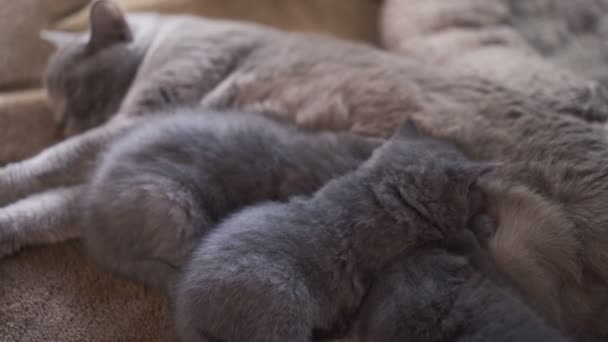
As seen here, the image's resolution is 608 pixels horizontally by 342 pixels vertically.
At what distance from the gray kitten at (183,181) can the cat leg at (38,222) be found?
9cm

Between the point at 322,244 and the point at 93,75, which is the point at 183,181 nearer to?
the point at 322,244

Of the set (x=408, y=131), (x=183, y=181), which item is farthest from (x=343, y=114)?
(x=183, y=181)

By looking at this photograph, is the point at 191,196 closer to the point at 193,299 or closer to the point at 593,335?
the point at 193,299

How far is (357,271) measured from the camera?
109 cm

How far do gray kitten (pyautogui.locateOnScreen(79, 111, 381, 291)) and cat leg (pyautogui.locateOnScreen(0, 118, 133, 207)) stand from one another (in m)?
0.15

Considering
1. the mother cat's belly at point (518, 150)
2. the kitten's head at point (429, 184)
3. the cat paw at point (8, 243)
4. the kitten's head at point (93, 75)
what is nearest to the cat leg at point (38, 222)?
the cat paw at point (8, 243)

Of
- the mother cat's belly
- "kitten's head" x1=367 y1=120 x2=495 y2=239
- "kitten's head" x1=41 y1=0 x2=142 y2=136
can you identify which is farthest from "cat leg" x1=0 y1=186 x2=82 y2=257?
"kitten's head" x1=367 y1=120 x2=495 y2=239

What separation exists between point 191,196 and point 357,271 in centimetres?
37

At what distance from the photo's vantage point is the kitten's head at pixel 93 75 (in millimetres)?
1611

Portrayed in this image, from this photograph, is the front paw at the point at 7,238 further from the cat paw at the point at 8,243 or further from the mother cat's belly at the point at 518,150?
the mother cat's belly at the point at 518,150

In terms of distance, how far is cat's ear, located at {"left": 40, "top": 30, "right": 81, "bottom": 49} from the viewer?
1.71m

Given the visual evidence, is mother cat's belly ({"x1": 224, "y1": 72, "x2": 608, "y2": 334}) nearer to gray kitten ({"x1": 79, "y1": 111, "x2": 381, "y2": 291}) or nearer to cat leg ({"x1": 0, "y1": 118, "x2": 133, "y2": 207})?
gray kitten ({"x1": 79, "y1": 111, "x2": 381, "y2": 291})

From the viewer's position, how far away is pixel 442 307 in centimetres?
102

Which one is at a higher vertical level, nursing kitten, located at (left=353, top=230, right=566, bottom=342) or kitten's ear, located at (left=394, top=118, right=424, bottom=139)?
kitten's ear, located at (left=394, top=118, right=424, bottom=139)
